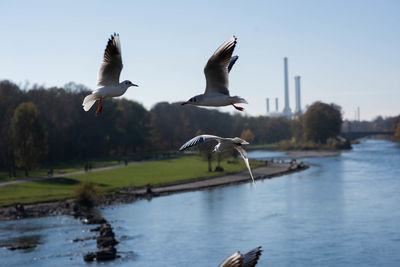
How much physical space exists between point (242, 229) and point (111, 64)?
3914 centimetres

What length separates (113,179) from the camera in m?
71.9

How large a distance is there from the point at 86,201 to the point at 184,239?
65.3ft

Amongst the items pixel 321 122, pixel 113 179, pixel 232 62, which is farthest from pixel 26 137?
pixel 321 122

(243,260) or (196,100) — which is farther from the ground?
(196,100)

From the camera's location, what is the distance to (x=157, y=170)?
284 ft

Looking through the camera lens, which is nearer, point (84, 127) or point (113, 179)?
point (113, 179)

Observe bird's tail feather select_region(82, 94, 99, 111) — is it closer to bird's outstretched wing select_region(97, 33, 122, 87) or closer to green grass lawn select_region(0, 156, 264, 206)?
bird's outstretched wing select_region(97, 33, 122, 87)

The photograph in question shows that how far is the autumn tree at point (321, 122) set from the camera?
458 ft

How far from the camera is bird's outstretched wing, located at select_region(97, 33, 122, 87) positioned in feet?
19.6

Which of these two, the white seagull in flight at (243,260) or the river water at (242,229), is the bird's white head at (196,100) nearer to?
the white seagull in flight at (243,260)

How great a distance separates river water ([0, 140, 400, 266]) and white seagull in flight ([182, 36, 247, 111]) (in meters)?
29.3

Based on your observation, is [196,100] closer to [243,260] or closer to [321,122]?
[243,260]

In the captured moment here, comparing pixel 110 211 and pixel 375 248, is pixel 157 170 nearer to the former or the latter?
pixel 110 211

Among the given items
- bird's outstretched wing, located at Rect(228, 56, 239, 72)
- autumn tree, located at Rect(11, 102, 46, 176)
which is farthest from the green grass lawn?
bird's outstretched wing, located at Rect(228, 56, 239, 72)
